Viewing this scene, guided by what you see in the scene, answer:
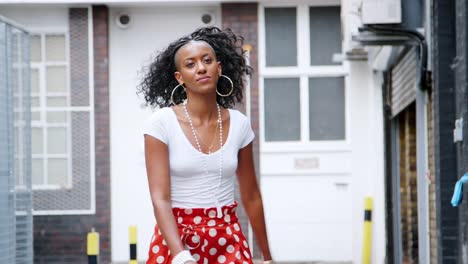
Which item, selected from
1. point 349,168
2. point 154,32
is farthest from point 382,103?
point 154,32

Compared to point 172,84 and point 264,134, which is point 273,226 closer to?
point 264,134

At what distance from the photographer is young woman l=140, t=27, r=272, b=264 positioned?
15.7 ft

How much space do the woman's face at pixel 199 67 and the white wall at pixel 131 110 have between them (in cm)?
1081

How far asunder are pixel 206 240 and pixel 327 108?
1102 cm

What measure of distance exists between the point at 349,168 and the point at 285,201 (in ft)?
3.03

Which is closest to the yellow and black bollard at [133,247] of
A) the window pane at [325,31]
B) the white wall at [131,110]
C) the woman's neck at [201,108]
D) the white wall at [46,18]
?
the white wall at [131,110]

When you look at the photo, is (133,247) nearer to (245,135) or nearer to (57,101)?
(57,101)

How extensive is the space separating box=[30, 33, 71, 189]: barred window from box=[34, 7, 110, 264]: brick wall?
1.16 feet

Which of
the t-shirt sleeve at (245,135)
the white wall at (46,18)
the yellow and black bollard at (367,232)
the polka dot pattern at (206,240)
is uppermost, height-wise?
the white wall at (46,18)

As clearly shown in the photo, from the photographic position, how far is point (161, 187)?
4754 mm

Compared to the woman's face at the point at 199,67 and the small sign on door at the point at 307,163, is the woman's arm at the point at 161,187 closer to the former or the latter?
the woman's face at the point at 199,67

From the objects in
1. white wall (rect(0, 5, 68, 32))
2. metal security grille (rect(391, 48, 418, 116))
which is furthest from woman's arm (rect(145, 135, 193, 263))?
white wall (rect(0, 5, 68, 32))

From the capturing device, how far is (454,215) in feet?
28.3

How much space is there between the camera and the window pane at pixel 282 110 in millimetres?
15734
